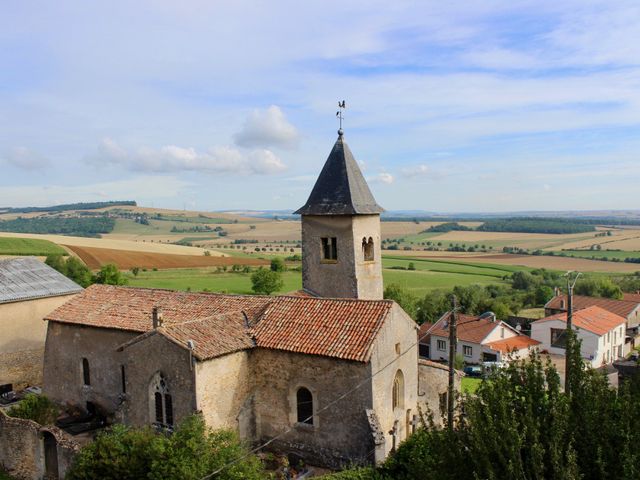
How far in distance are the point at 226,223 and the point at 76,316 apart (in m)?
154

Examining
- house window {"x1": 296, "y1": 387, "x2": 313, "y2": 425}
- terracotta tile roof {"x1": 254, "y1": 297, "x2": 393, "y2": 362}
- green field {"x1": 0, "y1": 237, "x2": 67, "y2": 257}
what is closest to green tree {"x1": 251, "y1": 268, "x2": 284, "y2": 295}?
green field {"x1": 0, "y1": 237, "x2": 67, "y2": 257}

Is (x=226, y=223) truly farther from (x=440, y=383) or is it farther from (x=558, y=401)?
(x=558, y=401)

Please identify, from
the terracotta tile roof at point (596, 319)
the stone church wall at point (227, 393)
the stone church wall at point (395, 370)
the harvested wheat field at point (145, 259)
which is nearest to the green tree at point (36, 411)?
the stone church wall at point (227, 393)

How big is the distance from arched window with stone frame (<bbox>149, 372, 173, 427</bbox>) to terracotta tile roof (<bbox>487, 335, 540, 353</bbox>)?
124 feet

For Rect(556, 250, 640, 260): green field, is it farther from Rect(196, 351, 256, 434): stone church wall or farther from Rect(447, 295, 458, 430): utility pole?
Rect(447, 295, 458, 430): utility pole

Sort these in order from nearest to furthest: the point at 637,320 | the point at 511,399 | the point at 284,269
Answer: the point at 511,399, the point at 637,320, the point at 284,269

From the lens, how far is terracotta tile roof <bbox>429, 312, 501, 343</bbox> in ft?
174

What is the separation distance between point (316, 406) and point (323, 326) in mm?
3040

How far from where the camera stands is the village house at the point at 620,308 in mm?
60844

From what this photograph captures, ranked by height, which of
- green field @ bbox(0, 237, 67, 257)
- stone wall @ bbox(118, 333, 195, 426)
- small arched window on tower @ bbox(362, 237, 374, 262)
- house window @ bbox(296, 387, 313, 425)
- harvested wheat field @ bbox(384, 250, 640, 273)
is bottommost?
harvested wheat field @ bbox(384, 250, 640, 273)

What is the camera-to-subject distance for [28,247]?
255ft

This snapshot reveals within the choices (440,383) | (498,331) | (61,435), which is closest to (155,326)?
(61,435)

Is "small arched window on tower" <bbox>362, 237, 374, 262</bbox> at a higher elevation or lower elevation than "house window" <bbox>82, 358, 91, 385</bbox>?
higher

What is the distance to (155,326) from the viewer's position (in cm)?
2142
